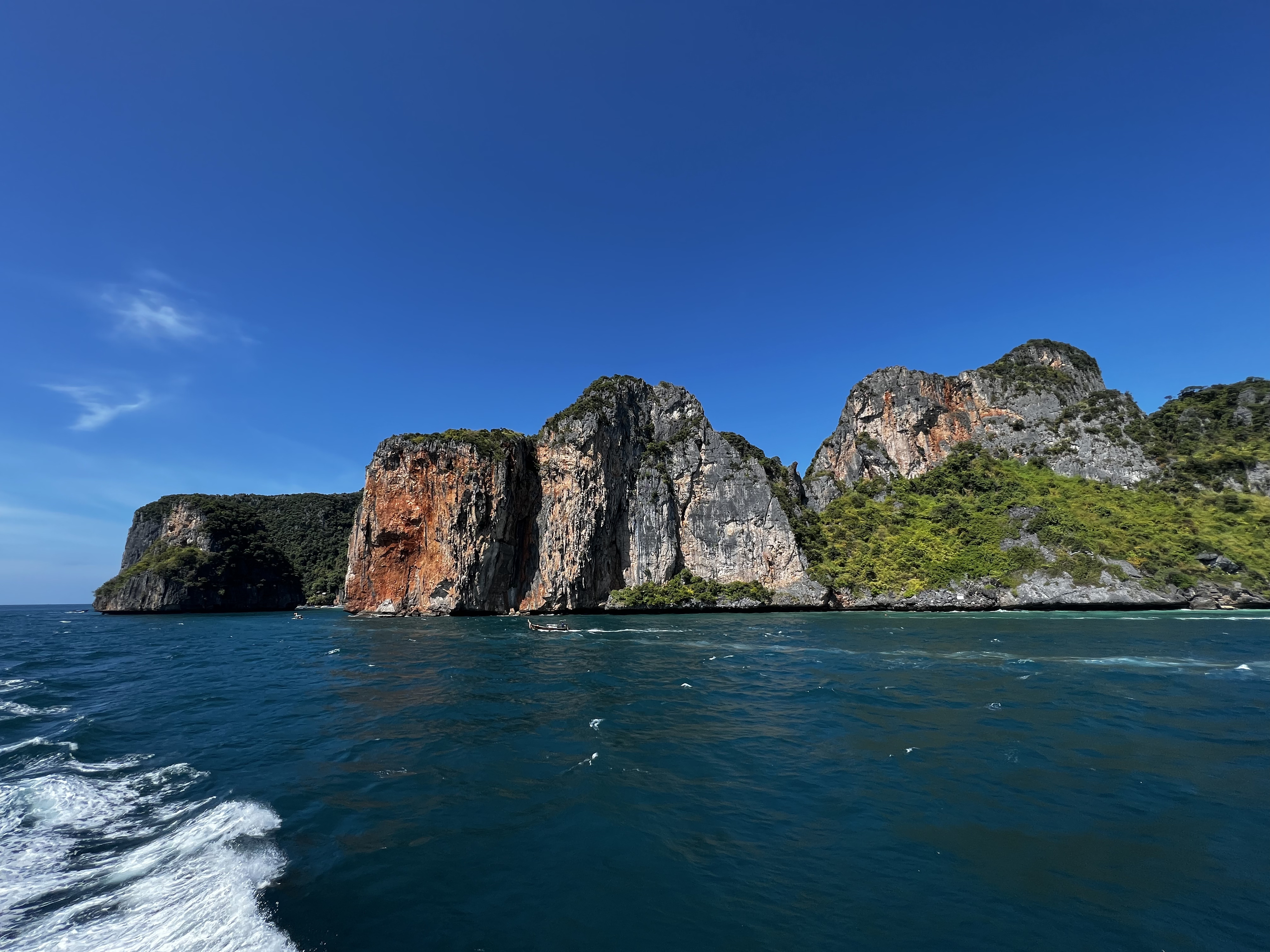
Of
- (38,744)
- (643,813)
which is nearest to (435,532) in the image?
(38,744)

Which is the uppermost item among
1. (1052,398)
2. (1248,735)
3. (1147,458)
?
(1052,398)

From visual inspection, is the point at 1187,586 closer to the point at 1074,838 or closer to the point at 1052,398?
the point at 1052,398

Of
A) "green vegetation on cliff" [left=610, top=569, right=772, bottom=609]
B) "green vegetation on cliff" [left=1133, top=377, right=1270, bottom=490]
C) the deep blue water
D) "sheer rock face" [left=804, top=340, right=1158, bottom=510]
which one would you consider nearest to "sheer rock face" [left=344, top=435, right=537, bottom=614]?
"green vegetation on cliff" [left=610, top=569, right=772, bottom=609]

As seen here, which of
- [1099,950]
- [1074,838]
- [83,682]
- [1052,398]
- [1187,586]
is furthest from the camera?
[1052,398]

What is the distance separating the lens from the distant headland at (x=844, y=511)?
6906cm

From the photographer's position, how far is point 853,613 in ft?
227

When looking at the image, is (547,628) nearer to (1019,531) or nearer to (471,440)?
(471,440)

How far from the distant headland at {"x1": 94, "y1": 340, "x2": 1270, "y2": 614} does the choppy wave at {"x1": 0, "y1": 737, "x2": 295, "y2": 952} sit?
62736 mm

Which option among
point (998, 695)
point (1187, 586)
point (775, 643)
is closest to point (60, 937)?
point (998, 695)

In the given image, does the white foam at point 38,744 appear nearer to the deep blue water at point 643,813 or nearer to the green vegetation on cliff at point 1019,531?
the deep blue water at point 643,813

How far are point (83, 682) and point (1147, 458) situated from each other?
12431 cm

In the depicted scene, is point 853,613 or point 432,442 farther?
point 432,442

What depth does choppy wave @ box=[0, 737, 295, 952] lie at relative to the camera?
6504 mm

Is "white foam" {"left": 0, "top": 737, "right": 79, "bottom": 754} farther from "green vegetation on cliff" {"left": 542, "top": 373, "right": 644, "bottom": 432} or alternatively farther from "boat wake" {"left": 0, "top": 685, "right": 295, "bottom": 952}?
"green vegetation on cliff" {"left": 542, "top": 373, "right": 644, "bottom": 432}
